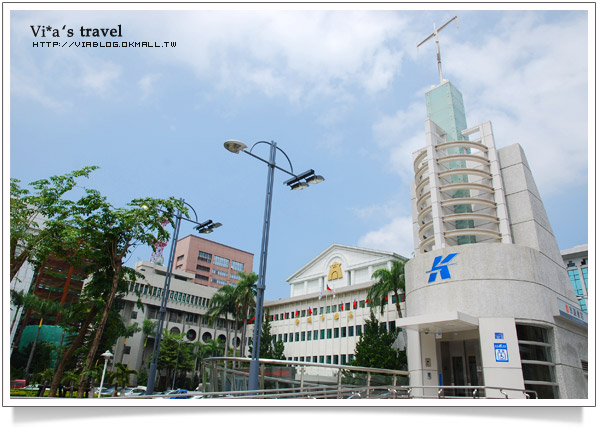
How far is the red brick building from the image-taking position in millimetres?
105812

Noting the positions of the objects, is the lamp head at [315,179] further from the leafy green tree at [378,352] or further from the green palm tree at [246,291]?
the green palm tree at [246,291]

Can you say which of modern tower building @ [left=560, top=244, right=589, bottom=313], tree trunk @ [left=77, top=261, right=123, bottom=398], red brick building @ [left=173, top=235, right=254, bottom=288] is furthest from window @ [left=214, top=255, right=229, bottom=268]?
tree trunk @ [left=77, top=261, right=123, bottom=398]

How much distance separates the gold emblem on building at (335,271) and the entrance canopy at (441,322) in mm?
42502

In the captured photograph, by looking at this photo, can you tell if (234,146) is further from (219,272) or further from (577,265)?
(219,272)

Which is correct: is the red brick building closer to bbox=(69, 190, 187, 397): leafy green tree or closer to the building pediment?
the building pediment

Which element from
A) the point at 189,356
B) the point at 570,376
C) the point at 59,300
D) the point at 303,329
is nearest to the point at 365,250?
the point at 303,329

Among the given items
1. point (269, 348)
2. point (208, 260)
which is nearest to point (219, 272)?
point (208, 260)

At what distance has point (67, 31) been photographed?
1298 cm

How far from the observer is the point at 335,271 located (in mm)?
67375

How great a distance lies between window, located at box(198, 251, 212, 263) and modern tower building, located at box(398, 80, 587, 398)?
8467cm

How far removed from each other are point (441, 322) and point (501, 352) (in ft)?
9.76

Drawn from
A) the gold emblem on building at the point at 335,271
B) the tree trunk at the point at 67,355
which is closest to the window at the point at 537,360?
the tree trunk at the point at 67,355

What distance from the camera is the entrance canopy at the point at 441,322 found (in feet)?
67.8
